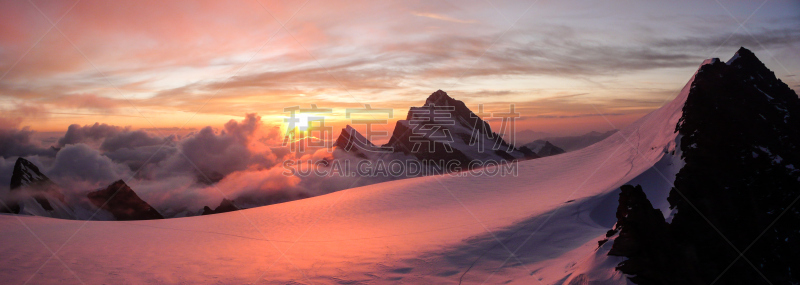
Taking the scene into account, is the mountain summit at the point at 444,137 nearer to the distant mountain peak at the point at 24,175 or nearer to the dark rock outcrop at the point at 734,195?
the dark rock outcrop at the point at 734,195

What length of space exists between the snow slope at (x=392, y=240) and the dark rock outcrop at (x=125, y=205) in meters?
91.9

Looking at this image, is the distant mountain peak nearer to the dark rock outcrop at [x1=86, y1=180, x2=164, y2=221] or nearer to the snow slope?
the dark rock outcrop at [x1=86, y1=180, x2=164, y2=221]

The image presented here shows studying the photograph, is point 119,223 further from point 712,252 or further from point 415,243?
point 712,252

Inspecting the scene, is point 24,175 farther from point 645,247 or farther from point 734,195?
point 734,195

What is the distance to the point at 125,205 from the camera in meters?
96.3

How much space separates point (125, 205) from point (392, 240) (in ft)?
374

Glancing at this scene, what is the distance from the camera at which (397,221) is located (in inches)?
699

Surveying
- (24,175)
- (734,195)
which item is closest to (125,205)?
(24,175)

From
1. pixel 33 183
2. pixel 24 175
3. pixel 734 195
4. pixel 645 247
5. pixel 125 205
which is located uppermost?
pixel 734 195

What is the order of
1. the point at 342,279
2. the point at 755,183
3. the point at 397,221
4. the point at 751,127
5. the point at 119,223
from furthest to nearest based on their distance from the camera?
the point at 119,223
the point at 397,221
the point at 342,279
the point at 751,127
the point at 755,183

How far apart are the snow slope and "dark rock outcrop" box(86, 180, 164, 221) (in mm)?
91939

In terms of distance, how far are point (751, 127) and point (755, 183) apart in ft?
5.79

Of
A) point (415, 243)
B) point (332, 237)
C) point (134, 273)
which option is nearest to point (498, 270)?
point (415, 243)

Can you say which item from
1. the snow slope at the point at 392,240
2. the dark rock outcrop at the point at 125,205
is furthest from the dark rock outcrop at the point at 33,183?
the snow slope at the point at 392,240
